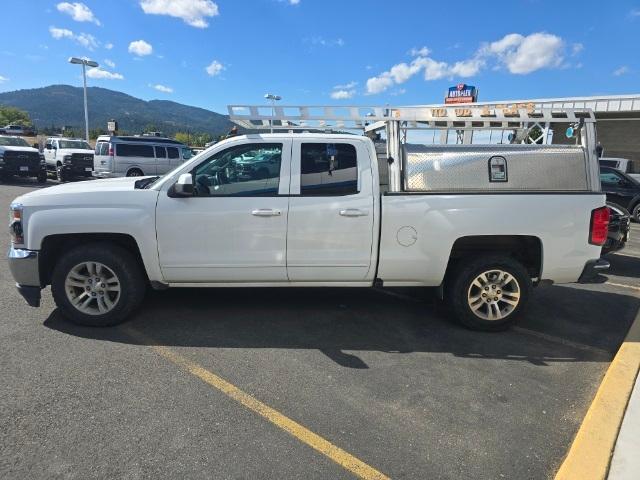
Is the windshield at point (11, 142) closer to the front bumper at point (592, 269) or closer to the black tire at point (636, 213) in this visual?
the front bumper at point (592, 269)

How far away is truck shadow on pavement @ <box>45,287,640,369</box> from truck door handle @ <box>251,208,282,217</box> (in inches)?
45.4

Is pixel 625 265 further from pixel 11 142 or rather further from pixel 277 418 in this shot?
pixel 11 142

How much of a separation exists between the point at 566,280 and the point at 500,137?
2.09m

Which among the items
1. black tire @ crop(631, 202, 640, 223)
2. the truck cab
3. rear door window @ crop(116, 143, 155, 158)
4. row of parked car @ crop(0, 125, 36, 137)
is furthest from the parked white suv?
black tire @ crop(631, 202, 640, 223)

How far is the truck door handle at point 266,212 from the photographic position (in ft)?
14.5

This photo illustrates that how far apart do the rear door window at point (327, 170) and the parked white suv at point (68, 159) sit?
20410mm

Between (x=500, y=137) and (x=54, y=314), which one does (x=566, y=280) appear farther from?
(x=54, y=314)

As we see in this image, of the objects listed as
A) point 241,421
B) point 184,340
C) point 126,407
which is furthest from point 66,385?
point 241,421

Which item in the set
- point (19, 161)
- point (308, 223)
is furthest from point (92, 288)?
point (19, 161)

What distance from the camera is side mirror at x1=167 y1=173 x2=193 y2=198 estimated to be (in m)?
4.27

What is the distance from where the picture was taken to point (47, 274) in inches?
181

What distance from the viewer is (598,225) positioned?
15.1 ft

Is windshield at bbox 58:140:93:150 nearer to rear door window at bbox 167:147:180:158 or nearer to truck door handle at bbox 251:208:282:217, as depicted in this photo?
rear door window at bbox 167:147:180:158

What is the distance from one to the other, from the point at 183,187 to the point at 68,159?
20.2m
